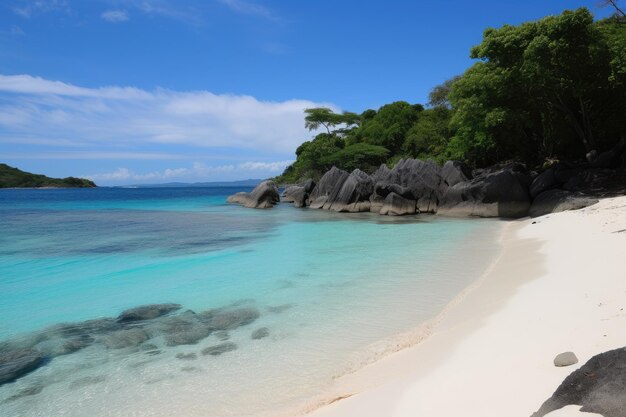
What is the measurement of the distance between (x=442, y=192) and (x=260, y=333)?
20.4m

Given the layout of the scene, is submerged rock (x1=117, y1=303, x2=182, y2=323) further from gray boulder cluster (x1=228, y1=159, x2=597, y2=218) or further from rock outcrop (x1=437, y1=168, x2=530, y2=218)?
rock outcrop (x1=437, y1=168, x2=530, y2=218)

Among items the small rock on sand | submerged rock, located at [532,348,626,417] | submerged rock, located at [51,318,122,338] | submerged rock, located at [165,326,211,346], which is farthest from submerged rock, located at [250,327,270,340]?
submerged rock, located at [532,348,626,417]

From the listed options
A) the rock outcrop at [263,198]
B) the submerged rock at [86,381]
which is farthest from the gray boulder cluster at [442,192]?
the submerged rock at [86,381]

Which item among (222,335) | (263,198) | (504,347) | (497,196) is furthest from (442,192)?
(504,347)

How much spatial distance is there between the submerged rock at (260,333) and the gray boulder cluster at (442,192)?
14330 millimetres

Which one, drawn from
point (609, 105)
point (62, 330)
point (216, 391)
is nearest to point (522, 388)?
point (216, 391)

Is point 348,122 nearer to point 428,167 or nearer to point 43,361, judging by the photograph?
point 428,167

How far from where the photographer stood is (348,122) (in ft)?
204

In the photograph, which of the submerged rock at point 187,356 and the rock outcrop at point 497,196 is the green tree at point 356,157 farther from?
the submerged rock at point 187,356

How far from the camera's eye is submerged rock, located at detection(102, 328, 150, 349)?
6203 mm

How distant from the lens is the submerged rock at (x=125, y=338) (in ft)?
20.4

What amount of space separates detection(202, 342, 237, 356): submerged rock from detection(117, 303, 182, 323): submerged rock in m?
2.12

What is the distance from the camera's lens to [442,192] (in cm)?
2456

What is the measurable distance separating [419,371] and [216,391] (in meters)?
2.38
